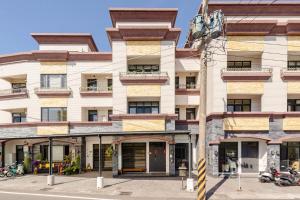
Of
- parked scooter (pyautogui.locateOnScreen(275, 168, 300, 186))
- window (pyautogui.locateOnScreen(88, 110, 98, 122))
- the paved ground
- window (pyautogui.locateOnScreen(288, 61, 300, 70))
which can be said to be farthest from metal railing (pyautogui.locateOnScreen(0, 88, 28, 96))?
window (pyautogui.locateOnScreen(288, 61, 300, 70))

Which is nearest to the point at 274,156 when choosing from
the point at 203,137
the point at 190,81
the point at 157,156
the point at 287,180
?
the point at 287,180

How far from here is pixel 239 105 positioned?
21.5 meters

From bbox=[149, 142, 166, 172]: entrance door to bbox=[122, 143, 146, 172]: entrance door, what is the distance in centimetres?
71

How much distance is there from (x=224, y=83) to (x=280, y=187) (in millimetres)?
9362

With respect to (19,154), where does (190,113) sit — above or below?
above

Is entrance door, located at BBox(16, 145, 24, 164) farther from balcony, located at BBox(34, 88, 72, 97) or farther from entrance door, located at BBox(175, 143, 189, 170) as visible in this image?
entrance door, located at BBox(175, 143, 189, 170)

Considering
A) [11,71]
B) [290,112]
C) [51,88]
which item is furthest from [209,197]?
[11,71]

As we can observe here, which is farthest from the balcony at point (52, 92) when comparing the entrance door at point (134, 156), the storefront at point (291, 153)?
the storefront at point (291, 153)

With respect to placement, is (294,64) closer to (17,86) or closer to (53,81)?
(53,81)

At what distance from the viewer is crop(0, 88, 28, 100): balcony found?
2392 centimetres

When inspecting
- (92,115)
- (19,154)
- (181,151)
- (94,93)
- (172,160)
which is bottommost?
(19,154)

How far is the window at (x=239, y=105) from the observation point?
21406 millimetres

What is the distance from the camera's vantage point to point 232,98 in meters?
21.3

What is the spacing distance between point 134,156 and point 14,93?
15344mm
